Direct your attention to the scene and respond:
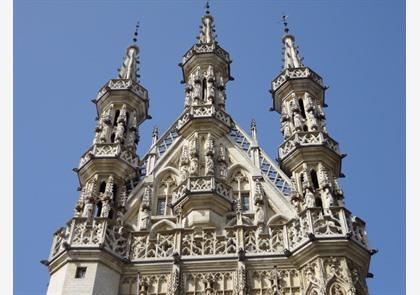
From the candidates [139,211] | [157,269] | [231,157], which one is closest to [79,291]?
[157,269]

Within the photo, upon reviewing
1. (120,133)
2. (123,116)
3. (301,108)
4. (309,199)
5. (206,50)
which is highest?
(206,50)

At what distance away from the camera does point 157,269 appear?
15172 millimetres

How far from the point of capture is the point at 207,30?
25.6 metres

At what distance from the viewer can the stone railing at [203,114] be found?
66.6 ft

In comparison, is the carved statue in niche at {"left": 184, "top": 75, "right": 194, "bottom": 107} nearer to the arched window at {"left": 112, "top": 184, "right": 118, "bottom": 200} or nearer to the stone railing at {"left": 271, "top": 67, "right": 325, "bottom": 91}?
the stone railing at {"left": 271, "top": 67, "right": 325, "bottom": 91}

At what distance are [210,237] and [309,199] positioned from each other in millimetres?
2980

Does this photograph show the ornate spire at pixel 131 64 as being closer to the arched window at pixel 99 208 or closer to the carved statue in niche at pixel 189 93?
the carved statue in niche at pixel 189 93

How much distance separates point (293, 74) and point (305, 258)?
8292 millimetres

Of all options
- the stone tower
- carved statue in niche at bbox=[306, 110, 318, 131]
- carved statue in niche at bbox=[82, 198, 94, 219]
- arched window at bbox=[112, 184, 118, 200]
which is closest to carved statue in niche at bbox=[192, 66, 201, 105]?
the stone tower

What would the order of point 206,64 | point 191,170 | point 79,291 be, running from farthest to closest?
→ 1. point 206,64
2. point 191,170
3. point 79,291

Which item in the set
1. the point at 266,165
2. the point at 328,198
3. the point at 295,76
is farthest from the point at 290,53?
the point at 328,198

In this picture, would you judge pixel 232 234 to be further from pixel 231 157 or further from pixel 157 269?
pixel 231 157

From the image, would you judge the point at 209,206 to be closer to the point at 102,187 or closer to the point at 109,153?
the point at 102,187

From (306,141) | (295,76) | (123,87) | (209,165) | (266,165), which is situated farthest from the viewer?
(123,87)
